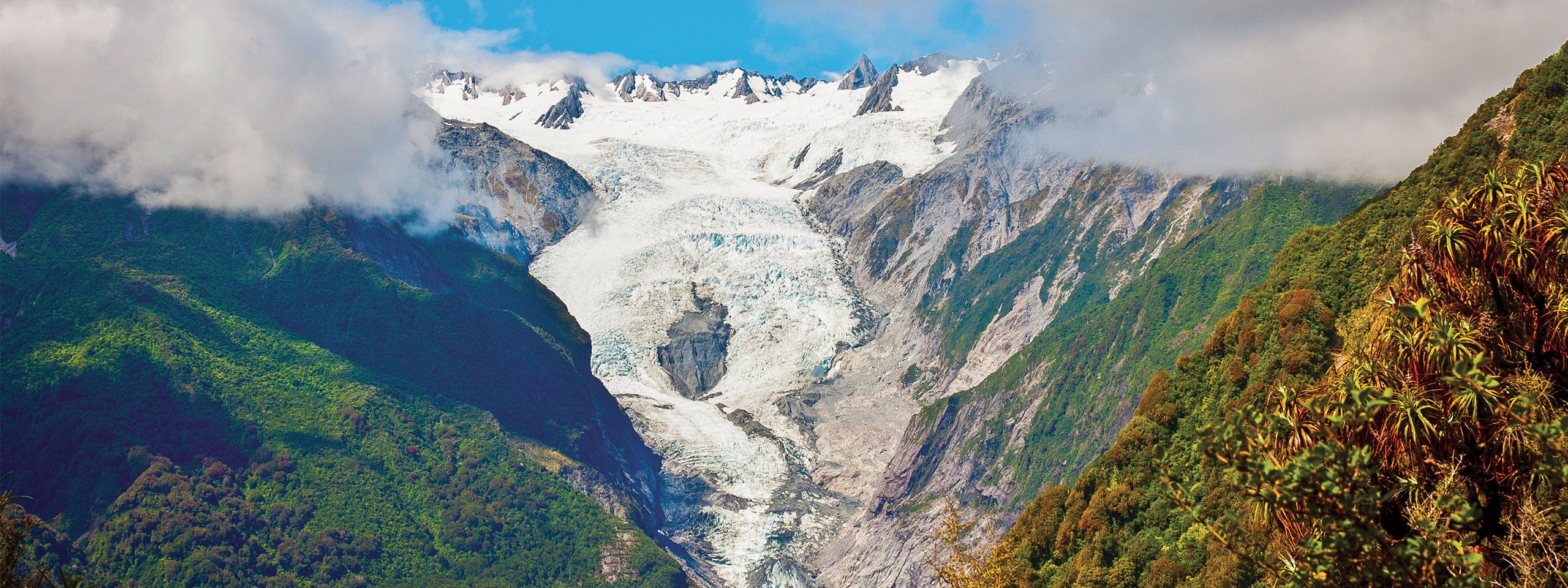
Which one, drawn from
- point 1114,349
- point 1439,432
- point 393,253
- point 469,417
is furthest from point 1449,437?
point 393,253

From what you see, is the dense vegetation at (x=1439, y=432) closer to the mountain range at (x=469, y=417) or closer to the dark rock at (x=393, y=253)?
the mountain range at (x=469, y=417)

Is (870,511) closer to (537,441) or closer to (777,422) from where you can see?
(777,422)

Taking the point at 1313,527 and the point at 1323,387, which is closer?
the point at 1313,527

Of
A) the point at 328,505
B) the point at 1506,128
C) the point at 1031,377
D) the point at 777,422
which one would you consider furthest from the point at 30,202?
the point at 1506,128

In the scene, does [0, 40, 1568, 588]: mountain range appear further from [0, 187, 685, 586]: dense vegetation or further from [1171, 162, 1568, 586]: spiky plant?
[1171, 162, 1568, 586]: spiky plant

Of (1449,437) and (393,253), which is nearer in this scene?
(1449,437)

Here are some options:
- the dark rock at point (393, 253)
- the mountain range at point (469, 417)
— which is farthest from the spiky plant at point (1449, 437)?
the dark rock at point (393, 253)

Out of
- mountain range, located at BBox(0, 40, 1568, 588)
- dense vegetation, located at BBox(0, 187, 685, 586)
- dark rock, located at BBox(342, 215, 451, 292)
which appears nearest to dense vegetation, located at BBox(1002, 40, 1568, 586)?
mountain range, located at BBox(0, 40, 1568, 588)

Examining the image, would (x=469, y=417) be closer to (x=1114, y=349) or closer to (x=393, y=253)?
(x=393, y=253)

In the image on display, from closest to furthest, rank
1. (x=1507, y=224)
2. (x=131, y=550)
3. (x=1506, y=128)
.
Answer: (x=1507, y=224), (x=1506, y=128), (x=131, y=550)
